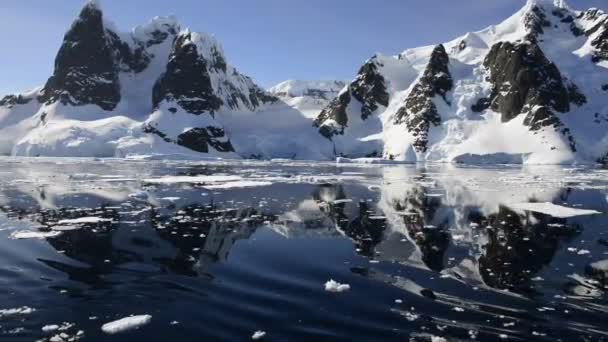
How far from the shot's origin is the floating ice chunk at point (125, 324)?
28.8 feet

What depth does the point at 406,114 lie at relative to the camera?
178 m

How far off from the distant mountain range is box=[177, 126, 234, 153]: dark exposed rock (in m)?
0.38

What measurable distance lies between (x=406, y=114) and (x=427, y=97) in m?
10.3

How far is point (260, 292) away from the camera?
1110cm

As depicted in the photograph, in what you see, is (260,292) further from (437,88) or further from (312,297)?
(437,88)

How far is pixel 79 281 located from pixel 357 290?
276 inches

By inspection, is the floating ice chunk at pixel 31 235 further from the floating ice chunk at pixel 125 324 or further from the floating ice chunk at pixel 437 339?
the floating ice chunk at pixel 437 339

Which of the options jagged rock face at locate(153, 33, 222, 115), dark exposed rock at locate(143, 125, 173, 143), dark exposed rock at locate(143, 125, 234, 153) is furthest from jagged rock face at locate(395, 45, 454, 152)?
dark exposed rock at locate(143, 125, 173, 143)

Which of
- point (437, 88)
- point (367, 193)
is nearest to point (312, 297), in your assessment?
point (367, 193)

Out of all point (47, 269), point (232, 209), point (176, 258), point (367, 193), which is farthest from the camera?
point (367, 193)

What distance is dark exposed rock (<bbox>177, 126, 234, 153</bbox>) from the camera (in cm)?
16125

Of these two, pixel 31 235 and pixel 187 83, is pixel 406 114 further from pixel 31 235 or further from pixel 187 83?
pixel 31 235

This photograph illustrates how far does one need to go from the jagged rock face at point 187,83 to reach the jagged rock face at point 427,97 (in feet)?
254

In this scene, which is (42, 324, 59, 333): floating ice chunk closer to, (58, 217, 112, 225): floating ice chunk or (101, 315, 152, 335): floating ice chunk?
(101, 315, 152, 335): floating ice chunk
